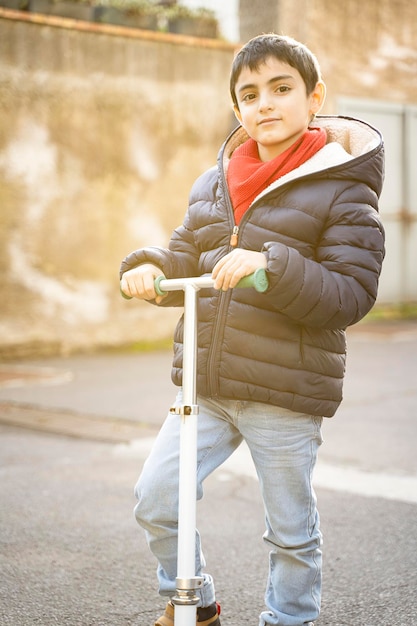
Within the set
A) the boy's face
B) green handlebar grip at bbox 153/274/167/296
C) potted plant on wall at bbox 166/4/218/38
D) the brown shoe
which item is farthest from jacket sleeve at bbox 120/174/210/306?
potted plant on wall at bbox 166/4/218/38

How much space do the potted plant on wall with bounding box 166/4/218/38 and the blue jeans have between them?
30.3 ft

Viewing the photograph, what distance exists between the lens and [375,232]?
286cm

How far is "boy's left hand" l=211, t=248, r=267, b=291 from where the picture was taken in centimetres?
261

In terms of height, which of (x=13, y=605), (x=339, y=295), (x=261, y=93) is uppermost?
(x=261, y=93)

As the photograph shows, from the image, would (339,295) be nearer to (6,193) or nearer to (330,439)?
(330,439)

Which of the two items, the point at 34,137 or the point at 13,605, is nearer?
the point at 13,605

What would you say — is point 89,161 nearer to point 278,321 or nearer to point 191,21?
point 191,21

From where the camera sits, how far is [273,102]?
117 inches

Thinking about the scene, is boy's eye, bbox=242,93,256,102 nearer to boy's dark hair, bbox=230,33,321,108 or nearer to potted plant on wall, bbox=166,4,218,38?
A: boy's dark hair, bbox=230,33,321,108

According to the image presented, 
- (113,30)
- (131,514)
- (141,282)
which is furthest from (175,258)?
(113,30)

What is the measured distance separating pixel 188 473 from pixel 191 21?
9.70m

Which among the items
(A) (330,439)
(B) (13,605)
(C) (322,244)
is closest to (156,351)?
(A) (330,439)

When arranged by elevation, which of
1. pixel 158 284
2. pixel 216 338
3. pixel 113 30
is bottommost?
pixel 216 338

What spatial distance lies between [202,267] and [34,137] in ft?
25.0
